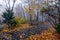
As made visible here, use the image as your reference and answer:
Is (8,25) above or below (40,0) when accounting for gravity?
below

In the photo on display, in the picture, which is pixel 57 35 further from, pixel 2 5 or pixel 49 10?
pixel 2 5

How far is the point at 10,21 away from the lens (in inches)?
432

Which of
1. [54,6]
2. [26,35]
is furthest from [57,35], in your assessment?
[54,6]

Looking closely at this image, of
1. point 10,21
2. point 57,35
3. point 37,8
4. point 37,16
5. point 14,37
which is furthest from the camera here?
point 37,16

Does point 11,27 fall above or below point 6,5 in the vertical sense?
below

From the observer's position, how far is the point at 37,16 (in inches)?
559

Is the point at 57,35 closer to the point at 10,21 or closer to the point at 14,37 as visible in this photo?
the point at 14,37

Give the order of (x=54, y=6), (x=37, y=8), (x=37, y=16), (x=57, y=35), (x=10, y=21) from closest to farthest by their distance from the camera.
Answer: (x=57, y=35) < (x=54, y=6) < (x=10, y=21) < (x=37, y=8) < (x=37, y=16)

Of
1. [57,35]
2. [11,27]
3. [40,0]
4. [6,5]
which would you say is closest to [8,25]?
[11,27]

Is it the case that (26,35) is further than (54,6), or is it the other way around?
(54,6)

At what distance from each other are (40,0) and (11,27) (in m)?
3.38

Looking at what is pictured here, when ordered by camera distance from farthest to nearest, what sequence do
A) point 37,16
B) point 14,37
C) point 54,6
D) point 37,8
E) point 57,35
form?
point 37,16, point 37,8, point 54,6, point 14,37, point 57,35

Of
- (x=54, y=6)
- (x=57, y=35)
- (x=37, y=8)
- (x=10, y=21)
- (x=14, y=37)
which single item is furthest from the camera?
(x=37, y=8)

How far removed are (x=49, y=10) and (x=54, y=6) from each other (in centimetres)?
40
